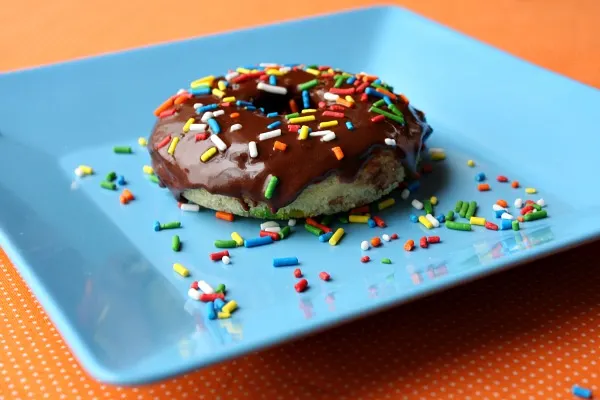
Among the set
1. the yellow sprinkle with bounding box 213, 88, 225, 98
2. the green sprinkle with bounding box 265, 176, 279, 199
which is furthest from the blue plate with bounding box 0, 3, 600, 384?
the yellow sprinkle with bounding box 213, 88, 225, 98

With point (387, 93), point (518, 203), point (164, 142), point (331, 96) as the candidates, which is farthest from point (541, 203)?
point (164, 142)

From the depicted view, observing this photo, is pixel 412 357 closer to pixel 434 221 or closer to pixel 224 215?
pixel 434 221

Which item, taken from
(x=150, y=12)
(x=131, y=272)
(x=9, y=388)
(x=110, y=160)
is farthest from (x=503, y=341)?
(x=150, y=12)

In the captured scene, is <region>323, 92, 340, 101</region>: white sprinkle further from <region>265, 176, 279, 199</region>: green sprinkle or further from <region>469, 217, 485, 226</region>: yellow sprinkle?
<region>469, 217, 485, 226</region>: yellow sprinkle

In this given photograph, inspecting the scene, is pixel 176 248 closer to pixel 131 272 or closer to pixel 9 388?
pixel 131 272

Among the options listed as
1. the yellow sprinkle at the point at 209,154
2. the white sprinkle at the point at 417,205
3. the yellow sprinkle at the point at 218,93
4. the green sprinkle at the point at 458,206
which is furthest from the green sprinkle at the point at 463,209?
the yellow sprinkle at the point at 218,93
